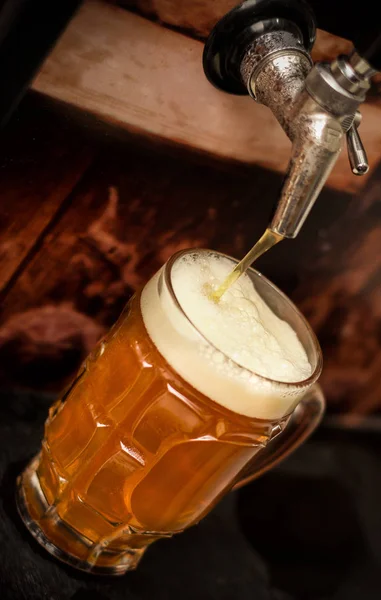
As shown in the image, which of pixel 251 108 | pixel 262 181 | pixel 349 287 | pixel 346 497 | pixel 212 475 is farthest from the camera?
pixel 346 497

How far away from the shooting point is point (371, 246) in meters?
1.34

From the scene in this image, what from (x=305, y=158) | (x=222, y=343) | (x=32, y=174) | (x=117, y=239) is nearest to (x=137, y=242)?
(x=117, y=239)

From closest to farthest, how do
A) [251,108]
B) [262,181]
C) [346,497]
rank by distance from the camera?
[251,108]
[262,181]
[346,497]

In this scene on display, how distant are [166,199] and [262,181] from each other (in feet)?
0.59

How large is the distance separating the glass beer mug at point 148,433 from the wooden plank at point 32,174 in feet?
0.74

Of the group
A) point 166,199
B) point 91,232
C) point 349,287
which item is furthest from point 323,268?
point 91,232

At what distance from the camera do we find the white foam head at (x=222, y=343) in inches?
33.8

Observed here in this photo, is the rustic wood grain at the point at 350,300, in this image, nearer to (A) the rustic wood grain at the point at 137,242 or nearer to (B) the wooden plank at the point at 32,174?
(A) the rustic wood grain at the point at 137,242

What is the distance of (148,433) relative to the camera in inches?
35.4

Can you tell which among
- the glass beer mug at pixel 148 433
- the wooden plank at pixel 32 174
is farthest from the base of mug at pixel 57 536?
the wooden plank at pixel 32 174

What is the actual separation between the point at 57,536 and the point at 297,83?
0.79 m

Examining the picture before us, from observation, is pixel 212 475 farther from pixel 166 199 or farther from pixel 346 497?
pixel 346 497

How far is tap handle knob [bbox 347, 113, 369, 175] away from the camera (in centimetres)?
80

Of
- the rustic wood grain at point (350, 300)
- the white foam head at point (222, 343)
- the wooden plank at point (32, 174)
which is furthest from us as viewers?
the rustic wood grain at point (350, 300)
